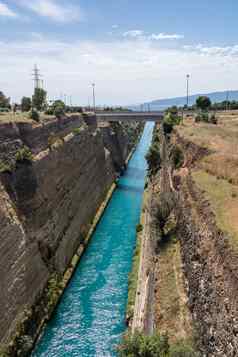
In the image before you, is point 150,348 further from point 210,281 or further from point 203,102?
point 203,102

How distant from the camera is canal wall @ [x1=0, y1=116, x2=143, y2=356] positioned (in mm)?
20375

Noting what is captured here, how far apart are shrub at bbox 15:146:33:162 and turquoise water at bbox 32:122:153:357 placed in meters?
11.1

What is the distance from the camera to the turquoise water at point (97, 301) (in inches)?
852

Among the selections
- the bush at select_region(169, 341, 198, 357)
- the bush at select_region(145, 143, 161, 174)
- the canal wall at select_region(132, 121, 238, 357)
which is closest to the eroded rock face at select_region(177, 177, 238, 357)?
the canal wall at select_region(132, 121, 238, 357)

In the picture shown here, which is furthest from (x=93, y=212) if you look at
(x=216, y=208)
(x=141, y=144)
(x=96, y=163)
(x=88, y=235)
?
(x=141, y=144)

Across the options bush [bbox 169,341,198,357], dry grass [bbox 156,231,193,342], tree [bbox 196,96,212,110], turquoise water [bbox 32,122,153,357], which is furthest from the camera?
tree [bbox 196,96,212,110]

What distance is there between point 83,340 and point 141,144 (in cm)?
9406

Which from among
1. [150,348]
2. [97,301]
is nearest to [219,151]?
[97,301]

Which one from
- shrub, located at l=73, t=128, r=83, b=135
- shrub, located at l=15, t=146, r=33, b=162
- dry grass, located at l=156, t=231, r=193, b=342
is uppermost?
shrub, located at l=73, t=128, r=83, b=135

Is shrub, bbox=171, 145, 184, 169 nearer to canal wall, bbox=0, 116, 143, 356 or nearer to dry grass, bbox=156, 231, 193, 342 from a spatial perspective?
canal wall, bbox=0, 116, 143, 356

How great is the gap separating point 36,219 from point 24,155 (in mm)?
5098

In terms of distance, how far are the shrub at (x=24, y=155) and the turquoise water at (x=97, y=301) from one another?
11.1 meters

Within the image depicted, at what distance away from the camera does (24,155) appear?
26297mm

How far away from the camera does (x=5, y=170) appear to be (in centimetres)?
2350
